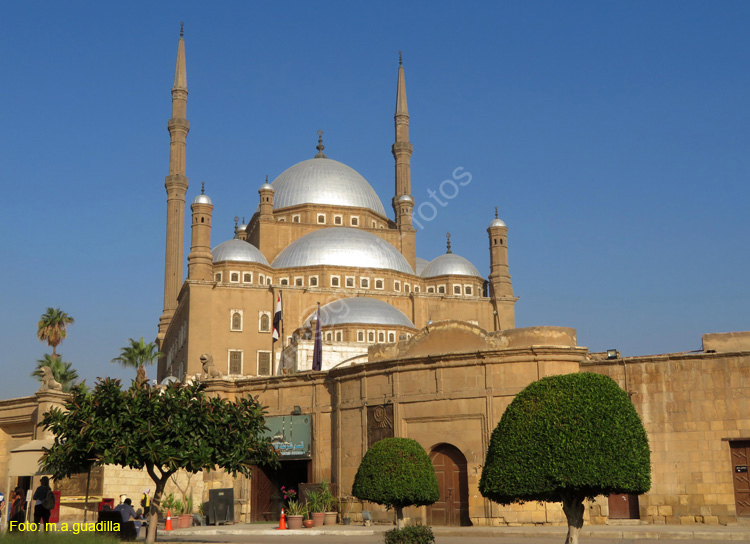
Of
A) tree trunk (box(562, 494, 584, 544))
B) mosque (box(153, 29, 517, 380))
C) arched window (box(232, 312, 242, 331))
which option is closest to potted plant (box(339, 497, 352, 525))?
tree trunk (box(562, 494, 584, 544))

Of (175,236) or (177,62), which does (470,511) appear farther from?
(177,62)

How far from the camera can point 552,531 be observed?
1864 cm

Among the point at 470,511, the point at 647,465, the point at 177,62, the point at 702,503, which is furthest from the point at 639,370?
the point at 177,62

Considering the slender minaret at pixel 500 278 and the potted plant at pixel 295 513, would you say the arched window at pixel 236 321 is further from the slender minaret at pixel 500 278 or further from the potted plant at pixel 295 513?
the potted plant at pixel 295 513

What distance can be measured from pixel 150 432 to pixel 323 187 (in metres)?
42.4

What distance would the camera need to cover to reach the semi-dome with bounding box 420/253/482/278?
54.1 metres

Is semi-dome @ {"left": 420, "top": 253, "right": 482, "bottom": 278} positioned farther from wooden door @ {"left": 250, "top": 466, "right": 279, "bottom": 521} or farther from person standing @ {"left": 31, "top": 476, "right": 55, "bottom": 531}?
person standing @ {"left": 31, "top": 476, "right": 55, "bottom": 531}

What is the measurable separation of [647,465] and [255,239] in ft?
139

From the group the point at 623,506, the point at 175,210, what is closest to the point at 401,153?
the point at 175,210

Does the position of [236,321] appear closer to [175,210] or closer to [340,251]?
[340,251]

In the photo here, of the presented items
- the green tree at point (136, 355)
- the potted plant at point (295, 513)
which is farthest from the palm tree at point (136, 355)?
the potted plant at point (295, 513)

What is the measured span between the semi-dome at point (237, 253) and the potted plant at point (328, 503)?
25.5 m

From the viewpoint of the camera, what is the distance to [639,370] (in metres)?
21.3

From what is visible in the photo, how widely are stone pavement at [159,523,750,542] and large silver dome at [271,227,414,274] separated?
27726 mm
